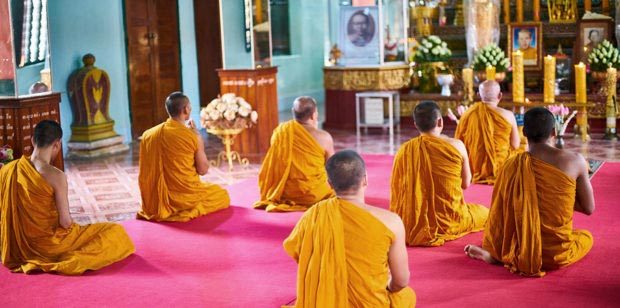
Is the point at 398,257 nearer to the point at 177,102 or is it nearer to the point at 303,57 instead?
the point at 177,102

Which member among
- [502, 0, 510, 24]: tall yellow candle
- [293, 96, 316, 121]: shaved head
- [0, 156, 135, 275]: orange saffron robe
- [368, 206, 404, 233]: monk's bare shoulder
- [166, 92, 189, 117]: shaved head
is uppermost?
[502, 0, 510, 24]: tall yellow candle

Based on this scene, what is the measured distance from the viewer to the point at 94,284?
516 centimetres

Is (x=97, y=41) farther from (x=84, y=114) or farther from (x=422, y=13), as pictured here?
(x=422, y=13)

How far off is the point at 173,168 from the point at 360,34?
6086mm

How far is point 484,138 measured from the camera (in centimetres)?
774

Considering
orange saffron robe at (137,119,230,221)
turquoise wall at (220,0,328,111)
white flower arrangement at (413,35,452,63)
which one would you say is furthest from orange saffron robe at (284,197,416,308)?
turquoise wall at (220,0,328,111)

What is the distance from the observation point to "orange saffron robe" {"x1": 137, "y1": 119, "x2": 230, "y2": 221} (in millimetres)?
6883

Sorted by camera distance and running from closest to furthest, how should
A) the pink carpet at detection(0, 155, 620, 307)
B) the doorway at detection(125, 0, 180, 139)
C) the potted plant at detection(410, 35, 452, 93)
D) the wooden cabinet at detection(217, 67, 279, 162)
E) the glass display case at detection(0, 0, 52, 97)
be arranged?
the pink carpet at detection(0, 155, 620, 307), the glass display case at detection(0, 0, 52, 97), the wooden cabinet at detection(217, 67, 279, 162), the doorway at detection(125, 0, 180, 139), the potted plant at detection(410, 35, 452, 93)

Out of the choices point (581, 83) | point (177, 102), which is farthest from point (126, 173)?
point (581, 83)

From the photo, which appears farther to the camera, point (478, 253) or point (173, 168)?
point (173, 168)

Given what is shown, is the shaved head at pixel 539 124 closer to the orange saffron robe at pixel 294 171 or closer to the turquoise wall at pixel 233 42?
the orange saffron robe at pixel 294 171

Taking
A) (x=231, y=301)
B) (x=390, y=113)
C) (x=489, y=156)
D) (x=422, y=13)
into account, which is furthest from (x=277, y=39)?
(x=231, y=301)

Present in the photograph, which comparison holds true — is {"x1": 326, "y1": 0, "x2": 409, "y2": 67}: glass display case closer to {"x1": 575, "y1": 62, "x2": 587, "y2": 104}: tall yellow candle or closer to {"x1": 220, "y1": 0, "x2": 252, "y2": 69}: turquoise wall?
{"x1": 220, "y1": 0, "x2": 252, "y2": 69}: turquoise wall

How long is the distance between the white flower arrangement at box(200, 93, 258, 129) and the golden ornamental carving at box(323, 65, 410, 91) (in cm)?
375
